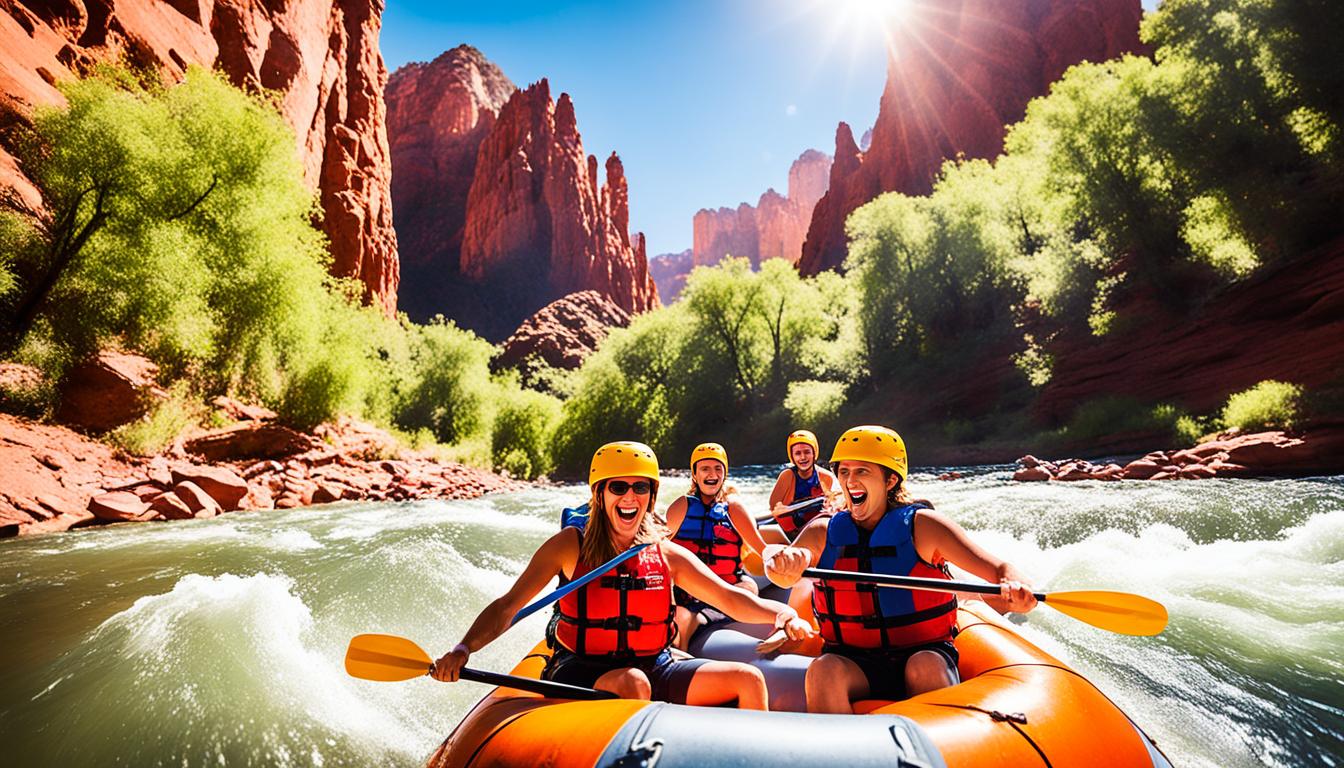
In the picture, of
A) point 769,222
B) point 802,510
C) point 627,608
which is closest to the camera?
point 627,608

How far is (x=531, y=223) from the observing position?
63.4m

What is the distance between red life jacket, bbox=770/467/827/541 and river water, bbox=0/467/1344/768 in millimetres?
1959

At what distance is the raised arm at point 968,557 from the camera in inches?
88.2

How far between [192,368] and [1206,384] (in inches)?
826

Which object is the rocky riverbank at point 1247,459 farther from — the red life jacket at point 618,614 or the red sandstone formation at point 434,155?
the red sandstone formation at point 434,155

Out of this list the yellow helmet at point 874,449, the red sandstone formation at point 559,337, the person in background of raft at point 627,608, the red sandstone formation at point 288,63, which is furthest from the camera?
the red sandstone formation at point 559,337

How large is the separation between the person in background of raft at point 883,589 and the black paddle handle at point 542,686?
85cm

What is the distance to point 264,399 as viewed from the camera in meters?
14.0

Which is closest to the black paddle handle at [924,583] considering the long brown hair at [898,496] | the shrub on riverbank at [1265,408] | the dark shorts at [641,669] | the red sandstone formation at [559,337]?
the long brown hair at [898,496]

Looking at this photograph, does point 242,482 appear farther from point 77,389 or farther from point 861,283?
point 861,283

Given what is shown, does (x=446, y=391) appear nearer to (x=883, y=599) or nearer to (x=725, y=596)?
(x=725, y=596)

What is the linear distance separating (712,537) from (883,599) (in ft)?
6.24

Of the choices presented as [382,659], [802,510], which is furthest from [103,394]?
[802,510]

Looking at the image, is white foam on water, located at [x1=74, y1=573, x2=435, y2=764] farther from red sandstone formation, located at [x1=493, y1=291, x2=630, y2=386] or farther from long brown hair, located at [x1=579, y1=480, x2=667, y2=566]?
red sandstone formation, located at [x1=493, y1=291, x2=630, y2=386]
